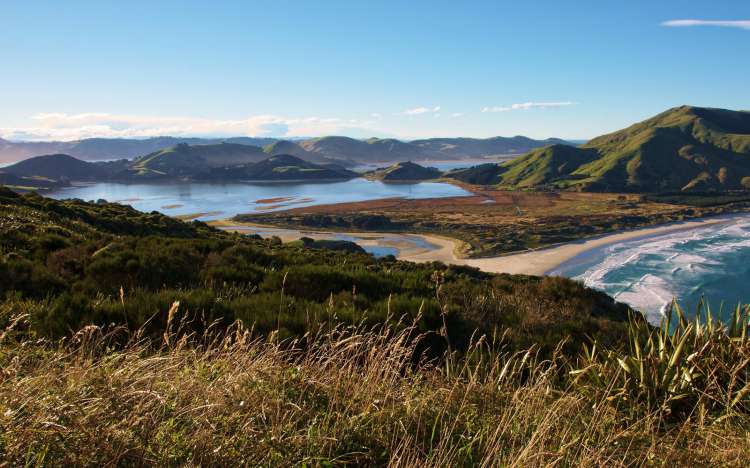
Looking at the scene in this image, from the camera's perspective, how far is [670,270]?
43250 mm

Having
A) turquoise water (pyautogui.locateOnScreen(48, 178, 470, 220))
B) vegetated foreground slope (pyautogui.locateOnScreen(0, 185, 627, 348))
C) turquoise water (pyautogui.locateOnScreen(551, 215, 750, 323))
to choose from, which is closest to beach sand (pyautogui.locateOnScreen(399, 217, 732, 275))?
turquoise water (pyautogui.locateOnScreen(551, 215, 750, 323))

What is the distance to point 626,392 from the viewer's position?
3.65 m

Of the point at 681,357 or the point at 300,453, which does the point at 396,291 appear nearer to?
the point at 681,357

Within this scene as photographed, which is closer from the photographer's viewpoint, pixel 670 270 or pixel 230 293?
pixel 230 293

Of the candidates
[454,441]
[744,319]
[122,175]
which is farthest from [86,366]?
[122,175]

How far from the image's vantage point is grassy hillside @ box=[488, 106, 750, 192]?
4951 inches

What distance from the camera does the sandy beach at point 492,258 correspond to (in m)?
47.6

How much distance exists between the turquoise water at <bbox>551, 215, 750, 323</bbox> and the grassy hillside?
69.1 metres

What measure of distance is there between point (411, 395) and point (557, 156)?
18398 cm

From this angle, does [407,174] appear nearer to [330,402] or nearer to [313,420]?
[330,402]

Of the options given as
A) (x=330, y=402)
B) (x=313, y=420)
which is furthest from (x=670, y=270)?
(x=313, y=420)

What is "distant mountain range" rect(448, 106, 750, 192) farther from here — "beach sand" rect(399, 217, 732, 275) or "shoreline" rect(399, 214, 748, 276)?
"beach sand" rect(399, 217, 732, 275)

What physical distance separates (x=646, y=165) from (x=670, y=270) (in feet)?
382

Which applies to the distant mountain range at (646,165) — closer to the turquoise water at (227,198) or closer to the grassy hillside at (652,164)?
the grassy hillside at (652,164)
